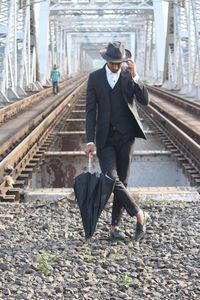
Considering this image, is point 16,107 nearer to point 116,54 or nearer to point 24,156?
point 24,156

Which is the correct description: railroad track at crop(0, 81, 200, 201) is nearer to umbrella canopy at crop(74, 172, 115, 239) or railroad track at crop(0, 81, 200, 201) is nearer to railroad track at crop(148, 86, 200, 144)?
railroad track at crop(148, 86, 200, 144)

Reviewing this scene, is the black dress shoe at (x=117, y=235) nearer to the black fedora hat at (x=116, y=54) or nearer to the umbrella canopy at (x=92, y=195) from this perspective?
the umbrella canopy at (x=92, y=195)

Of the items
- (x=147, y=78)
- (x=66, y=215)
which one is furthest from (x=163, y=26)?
(x=66, y=215)

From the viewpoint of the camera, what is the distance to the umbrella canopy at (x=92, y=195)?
14.0 feet

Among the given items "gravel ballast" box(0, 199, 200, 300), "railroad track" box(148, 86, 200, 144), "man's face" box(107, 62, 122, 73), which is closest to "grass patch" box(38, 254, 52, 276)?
"gravel ballast" box(0, 199, 200, 300)

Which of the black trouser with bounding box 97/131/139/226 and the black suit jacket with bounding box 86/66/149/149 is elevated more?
the black suit jacket with bounding box 86/66/149/149

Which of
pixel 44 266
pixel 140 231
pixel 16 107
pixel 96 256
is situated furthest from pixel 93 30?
pixel 44 266

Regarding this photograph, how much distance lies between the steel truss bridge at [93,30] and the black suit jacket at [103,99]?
48.8 feet

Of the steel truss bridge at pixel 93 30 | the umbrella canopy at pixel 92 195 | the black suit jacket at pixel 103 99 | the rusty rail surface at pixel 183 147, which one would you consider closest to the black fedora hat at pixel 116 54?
the black suit jacket at pixel 103 99

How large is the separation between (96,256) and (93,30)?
58.6m

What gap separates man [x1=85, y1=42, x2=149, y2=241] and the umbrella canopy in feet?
0.36

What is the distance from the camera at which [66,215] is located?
5.22 metres

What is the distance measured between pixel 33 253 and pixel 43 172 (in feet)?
15.5

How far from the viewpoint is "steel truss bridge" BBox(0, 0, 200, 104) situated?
21.4m
